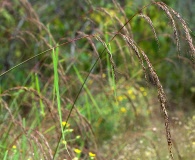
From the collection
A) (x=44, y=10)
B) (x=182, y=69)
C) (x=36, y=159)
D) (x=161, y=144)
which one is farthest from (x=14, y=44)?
(x=36, y=159)

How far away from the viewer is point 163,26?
7.55 m

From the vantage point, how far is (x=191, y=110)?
6773 millimetres

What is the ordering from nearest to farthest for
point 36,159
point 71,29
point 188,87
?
point 36,159 < point 71,29 < point 188,87

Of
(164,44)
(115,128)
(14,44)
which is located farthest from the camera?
(164,44)

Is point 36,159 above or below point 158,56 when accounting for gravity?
above

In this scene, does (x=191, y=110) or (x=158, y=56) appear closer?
(x=191, y=110)

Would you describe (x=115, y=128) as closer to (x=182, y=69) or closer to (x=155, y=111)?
(x=155, y=111)

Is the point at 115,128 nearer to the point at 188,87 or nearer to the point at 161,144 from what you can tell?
the point at 161,144

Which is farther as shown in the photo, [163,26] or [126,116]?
[163,26]

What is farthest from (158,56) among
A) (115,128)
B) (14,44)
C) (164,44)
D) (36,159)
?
(36,159)

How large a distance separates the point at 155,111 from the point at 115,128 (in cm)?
135

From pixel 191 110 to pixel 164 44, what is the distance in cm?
169

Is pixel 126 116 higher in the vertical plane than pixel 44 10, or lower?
lower

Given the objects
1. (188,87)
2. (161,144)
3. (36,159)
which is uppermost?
(36,159)
